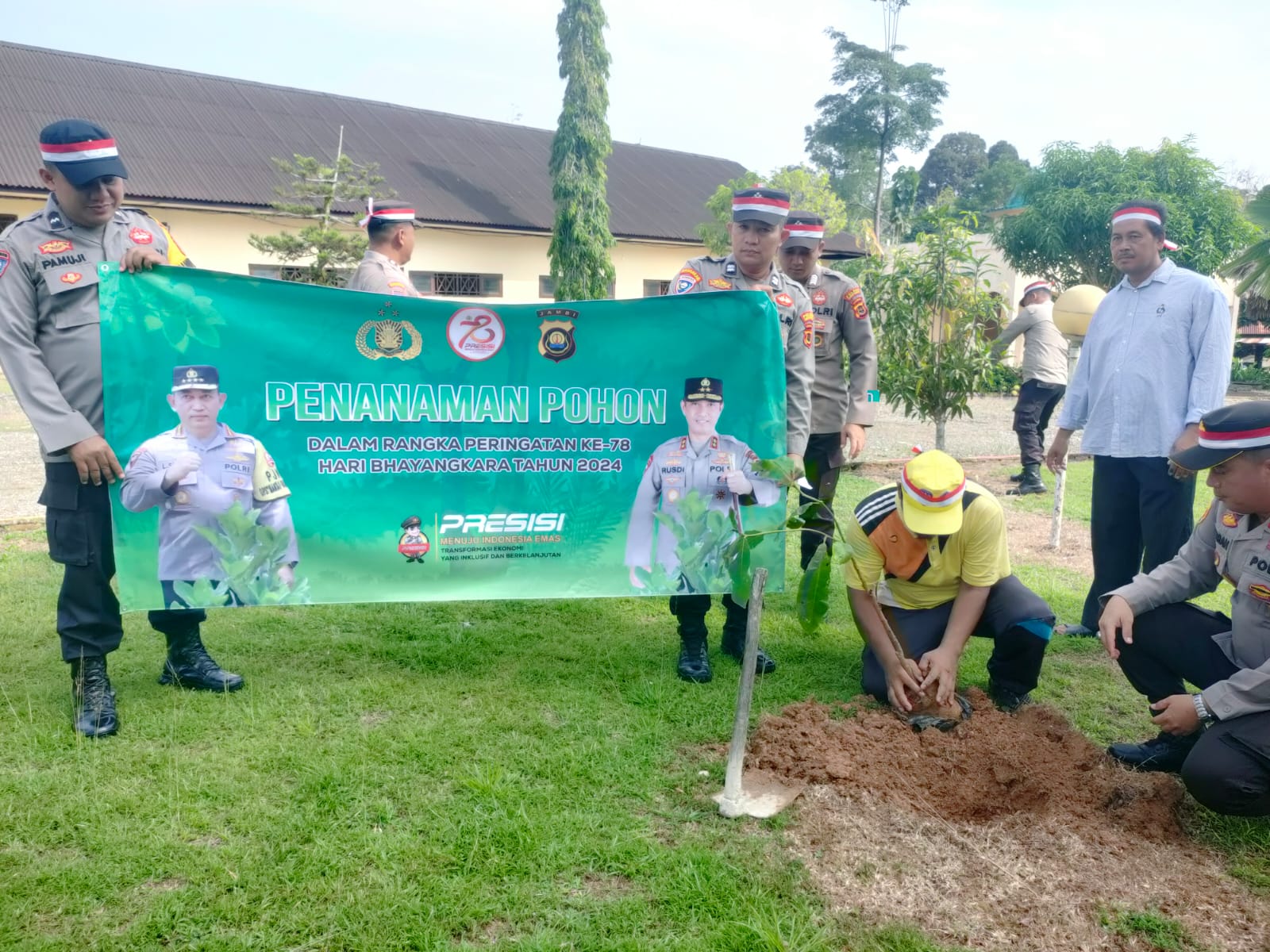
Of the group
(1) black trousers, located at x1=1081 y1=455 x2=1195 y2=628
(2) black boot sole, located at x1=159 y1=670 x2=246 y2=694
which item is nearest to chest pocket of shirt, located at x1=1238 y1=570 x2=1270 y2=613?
(1) black trousers, located at x1=1081 y1=455 x2=1195 y2=628

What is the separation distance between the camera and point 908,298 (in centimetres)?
792

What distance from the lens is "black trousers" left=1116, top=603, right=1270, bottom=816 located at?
290 centimetres

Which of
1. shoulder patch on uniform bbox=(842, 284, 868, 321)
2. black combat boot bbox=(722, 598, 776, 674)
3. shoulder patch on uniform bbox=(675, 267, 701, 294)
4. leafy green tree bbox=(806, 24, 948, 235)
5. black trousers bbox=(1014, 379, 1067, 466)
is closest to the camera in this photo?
shoulder patch on uniform bbox=(675, 267, 701, 294)

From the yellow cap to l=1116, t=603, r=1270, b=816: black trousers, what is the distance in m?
0.81

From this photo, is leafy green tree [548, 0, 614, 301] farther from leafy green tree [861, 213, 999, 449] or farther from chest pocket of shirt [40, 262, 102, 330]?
chest pocket of shirt [40, 262, 102, 330]

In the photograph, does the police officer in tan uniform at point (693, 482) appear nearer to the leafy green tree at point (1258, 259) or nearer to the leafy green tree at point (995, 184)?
the leafy green tree at point (1258, 259)

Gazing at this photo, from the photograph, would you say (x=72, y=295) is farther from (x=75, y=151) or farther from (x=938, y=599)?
(x=938, y=599)

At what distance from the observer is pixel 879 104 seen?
38.2 meters

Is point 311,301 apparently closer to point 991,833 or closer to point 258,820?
point 258,820

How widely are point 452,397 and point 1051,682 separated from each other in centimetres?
289

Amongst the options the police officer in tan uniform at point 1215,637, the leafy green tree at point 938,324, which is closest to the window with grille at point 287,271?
the leafy green tree at point 938,324

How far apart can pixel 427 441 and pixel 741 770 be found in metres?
1.83

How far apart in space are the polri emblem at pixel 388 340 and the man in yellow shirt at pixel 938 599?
190 cm

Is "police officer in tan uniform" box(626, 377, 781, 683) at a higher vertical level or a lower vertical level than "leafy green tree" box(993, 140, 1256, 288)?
lower
